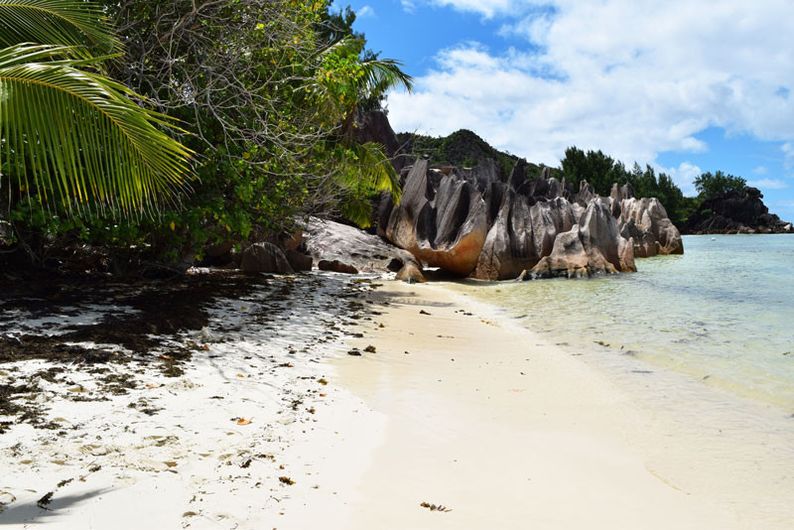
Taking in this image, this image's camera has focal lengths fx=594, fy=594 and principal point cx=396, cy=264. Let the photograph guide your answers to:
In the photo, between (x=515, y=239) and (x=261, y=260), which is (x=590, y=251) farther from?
(x=261, y=260)

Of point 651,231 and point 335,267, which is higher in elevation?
point 335,267

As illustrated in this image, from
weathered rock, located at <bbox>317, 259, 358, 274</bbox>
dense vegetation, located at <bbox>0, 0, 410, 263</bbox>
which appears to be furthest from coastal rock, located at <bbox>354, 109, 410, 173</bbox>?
dense vegetation, located at <bbox>0, 0, 410, 263</bbox>

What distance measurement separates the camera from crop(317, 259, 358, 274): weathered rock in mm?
17156

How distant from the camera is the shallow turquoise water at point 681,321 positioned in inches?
273

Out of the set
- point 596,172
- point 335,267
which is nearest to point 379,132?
point 335,267

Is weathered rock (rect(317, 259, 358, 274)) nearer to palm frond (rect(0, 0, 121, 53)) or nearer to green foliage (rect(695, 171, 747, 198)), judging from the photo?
palm frond (rect(0, 0, 121, 53))

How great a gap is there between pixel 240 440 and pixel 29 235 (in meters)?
6.68

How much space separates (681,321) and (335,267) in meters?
9.52

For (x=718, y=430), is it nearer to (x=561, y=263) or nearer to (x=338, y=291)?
(x=338, y=291)

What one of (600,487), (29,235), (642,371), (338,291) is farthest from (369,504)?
(338,291)

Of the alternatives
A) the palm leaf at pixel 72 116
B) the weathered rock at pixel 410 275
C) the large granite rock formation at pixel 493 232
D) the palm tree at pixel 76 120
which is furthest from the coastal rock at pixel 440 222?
the palm leaf at pixel 72 116

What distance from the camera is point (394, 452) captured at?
12.1 feet

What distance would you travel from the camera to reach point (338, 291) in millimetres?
12070

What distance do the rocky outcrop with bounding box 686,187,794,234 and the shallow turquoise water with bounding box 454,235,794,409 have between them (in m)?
83.0
